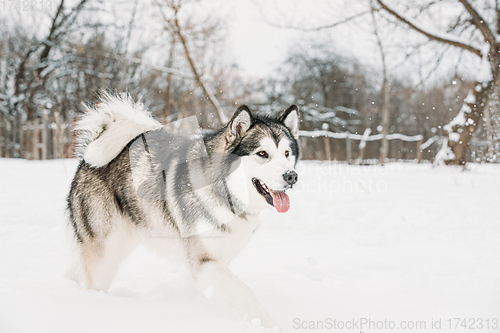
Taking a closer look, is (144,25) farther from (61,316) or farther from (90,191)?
(61,316)

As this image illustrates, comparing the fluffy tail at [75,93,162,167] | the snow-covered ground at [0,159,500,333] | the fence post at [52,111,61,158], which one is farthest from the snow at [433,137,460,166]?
the fence post at [52,111,61,158]

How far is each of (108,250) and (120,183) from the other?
1.73 feet

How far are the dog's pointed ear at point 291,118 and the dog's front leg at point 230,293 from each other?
1217 millimetres

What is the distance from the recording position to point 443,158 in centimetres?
818

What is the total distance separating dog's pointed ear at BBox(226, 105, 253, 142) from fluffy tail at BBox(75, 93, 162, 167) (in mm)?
882

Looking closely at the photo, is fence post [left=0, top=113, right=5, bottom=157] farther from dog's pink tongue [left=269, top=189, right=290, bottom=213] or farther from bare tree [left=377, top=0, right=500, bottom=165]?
dog's pink tongue [left=269, top=189, right=290, bottom=213]

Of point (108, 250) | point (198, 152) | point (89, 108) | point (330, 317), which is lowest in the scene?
point (330, 317)

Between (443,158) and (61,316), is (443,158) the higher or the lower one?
the higher one

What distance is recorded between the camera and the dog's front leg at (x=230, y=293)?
6.93 feet

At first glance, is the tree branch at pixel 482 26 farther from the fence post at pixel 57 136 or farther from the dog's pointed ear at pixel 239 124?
the fence post at pixel 57 136

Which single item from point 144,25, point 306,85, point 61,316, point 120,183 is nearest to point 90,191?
point 120,183

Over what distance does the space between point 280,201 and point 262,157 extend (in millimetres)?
321

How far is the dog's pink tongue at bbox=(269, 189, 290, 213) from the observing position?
7.16ft

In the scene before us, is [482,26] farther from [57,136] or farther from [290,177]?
[57,136]
